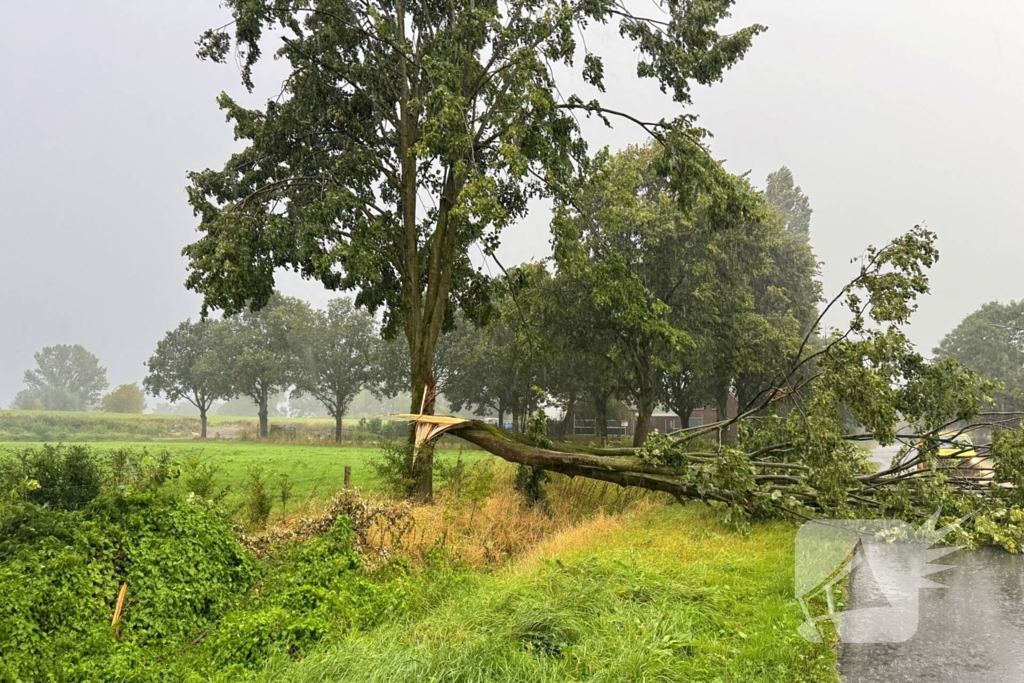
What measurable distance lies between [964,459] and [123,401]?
8316 centimetres

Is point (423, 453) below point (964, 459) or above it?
below

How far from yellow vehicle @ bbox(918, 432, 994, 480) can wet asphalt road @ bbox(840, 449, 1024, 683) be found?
3.98 feet

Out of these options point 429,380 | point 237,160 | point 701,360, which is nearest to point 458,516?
point 429,380

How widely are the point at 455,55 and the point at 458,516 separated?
850 centimetres

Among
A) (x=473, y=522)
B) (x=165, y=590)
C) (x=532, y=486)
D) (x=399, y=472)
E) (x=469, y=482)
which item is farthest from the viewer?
(x=399, y=472)

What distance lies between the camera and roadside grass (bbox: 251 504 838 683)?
3.96 metres

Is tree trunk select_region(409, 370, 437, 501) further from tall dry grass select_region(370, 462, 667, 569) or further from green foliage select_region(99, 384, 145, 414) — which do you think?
green foliage select_region(99, 384, 145, 414)

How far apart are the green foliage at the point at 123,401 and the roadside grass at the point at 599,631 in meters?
79.0

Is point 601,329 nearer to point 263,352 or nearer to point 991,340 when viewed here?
point 263,352

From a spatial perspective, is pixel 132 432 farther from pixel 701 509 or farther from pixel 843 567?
pixel 843 567


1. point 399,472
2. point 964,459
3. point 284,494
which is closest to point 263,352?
point 399,472

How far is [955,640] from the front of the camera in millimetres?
4793

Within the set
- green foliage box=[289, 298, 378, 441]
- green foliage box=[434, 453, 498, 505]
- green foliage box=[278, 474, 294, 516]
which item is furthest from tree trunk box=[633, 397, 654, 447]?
green foliage box=[289, 298, 378, 441]

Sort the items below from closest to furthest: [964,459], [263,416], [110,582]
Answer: [110,582] < [964,459] < [263,416]
